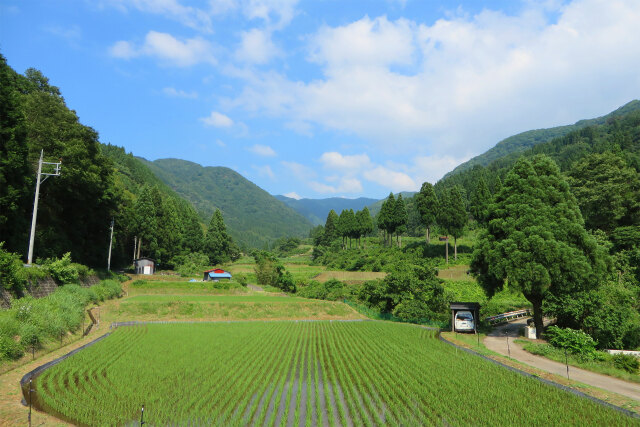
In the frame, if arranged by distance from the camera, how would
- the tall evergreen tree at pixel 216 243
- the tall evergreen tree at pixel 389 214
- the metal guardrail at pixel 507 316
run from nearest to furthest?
1. the metal guardrail at pixel 507 316
2. the tall evergreen tree at pixel 389 214
3. the tall evergreen tree at pixel 216 243

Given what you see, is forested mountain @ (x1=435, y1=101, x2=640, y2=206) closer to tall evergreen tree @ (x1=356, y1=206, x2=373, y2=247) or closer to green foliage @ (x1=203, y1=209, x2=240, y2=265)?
tall evergreen tree @ (x1=356, y1=206, x2=373, y2=247)

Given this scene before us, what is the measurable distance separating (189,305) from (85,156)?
16.2 m

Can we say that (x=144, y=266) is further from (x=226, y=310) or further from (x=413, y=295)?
(x=413, y=295)

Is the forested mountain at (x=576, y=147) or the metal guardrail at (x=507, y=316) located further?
the forested mountain at (x=576, y=147)

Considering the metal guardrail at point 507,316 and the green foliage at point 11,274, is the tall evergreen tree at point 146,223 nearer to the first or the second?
the green foliage at point 11,274

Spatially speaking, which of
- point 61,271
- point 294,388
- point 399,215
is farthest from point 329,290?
point 294,388

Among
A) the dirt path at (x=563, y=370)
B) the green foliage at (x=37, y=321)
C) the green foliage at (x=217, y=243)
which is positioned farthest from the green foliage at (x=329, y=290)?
the green foliage at (x=217, y=243)

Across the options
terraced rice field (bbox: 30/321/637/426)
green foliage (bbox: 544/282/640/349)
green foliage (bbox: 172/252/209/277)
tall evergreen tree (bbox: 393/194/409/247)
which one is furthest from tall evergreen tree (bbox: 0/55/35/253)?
tall evergreen tree (bbox: 393/194/409/247)

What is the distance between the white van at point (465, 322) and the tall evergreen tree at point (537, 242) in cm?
274

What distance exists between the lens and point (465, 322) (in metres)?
23.9

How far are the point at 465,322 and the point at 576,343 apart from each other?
7266 millimetres

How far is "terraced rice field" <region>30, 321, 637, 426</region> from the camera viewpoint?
30.8ft

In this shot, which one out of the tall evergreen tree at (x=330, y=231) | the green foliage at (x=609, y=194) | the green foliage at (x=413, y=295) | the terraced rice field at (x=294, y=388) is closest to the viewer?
the terraced rice field at (x=294, y=388)

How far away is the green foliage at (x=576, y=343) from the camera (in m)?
16.6
